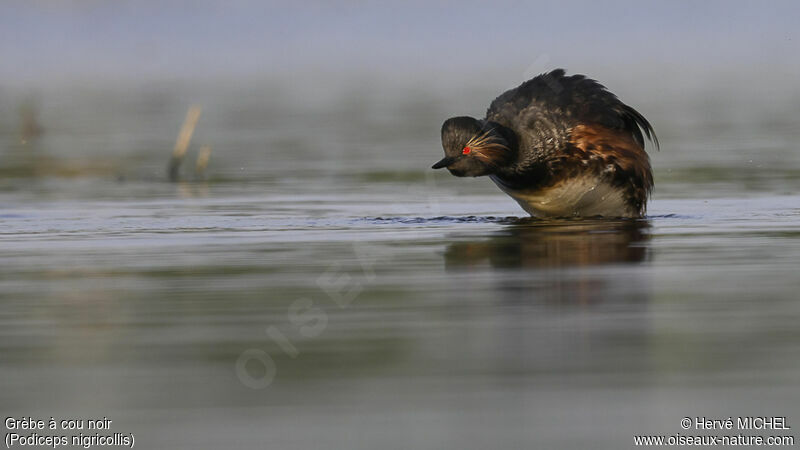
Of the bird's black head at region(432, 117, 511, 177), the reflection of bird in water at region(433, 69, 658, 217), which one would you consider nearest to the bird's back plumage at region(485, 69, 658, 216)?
the reflection of bird in water at region(433, 69, 658, 217)

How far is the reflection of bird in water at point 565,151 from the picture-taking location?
14.4 metres

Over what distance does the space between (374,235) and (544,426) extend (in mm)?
7115

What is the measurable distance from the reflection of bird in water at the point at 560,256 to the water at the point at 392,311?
0.03m

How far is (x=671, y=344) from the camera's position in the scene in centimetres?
791

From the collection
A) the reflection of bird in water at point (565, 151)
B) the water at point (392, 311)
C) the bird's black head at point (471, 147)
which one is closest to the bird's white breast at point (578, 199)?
the reflection of bird in water at point (565, 151)

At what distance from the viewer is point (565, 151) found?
14.4 metres

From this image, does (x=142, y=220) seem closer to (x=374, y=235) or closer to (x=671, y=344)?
(x=374, y=235)

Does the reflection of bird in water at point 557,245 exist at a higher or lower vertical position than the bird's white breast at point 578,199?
lower

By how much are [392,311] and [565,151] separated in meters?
5.64

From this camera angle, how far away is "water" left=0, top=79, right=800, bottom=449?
6.66 metres

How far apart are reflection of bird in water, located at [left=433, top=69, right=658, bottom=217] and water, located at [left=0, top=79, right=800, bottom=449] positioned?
329mm

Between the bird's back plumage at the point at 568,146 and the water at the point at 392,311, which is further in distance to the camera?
the bird's back plumage at the point at 568,146

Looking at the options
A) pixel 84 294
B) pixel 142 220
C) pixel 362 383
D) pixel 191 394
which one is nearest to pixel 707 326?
pixel 362 383

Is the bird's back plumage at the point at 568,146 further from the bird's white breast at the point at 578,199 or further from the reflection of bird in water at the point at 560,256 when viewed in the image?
the reflection of bird in water at the point at 560,256
